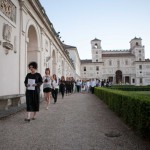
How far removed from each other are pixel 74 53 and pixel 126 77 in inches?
1572

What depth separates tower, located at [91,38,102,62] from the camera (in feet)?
339

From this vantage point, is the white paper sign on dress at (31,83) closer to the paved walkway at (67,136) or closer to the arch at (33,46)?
the paved walkway at (67,136)

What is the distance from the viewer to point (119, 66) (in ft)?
342

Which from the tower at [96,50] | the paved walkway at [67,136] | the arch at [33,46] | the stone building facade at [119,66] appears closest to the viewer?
the paved walkway at [67,136]

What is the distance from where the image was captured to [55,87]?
43.9 ft

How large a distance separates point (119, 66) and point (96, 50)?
1228 cm

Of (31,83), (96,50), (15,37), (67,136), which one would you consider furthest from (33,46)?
(96,50)

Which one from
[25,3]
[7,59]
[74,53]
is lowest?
[7,59]

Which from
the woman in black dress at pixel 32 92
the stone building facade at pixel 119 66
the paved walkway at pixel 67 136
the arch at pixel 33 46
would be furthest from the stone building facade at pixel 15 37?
the stone building facade at pixel 119 66

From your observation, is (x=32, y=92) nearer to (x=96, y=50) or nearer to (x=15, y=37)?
(x=15, y=37)

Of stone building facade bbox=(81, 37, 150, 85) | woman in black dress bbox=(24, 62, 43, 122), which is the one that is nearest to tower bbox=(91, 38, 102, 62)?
stone building facade bbox=(81, 37, 150, 85)

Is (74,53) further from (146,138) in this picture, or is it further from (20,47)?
(146,138)

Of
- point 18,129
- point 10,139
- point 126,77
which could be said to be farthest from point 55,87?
point 126,77

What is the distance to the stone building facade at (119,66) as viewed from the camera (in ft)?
326
